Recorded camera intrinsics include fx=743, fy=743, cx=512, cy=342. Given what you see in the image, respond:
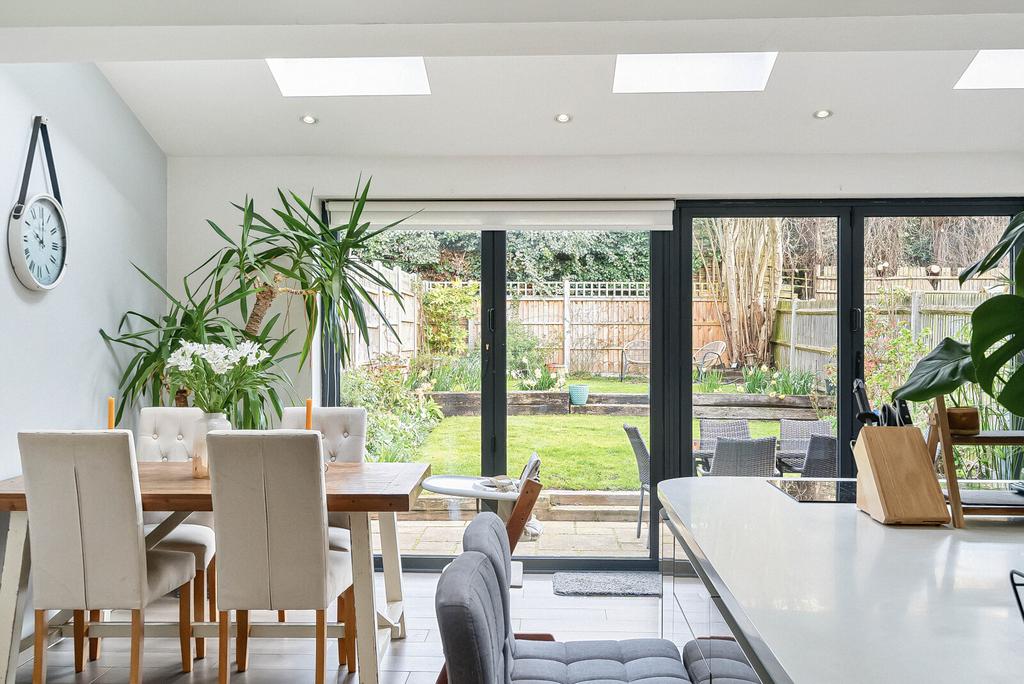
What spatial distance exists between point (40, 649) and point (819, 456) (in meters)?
3.79

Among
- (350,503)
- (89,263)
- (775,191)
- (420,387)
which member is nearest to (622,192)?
(775,191)

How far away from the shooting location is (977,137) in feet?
12.6

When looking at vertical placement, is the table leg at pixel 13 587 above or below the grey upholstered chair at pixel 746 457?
below

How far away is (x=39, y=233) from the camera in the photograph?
10.3 ft

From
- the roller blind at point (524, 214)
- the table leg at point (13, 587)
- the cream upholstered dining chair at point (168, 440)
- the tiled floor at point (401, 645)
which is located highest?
the roller blind at point (524, 214)

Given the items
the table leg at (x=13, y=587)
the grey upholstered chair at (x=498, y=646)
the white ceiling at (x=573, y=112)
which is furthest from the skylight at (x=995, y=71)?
the table leg at (x=13, y=587)

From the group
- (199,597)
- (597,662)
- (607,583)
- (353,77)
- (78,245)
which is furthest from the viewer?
(607,583)

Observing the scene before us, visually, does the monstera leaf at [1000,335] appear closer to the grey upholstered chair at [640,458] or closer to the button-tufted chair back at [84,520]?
the button-tufted chair back at [84,520]

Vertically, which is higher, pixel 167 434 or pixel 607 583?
pixel 167 434

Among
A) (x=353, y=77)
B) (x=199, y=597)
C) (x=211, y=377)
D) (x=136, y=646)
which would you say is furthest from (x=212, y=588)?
(x=353, y=77)

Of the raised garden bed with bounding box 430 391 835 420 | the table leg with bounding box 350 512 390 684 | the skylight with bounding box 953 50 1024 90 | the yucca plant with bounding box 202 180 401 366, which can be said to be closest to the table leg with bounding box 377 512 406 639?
the table leg with bounding box 350 512 390 684

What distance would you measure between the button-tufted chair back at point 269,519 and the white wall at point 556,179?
1578mm

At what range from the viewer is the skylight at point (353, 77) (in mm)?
3686

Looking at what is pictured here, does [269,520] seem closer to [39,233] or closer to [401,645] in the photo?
[401,645]
